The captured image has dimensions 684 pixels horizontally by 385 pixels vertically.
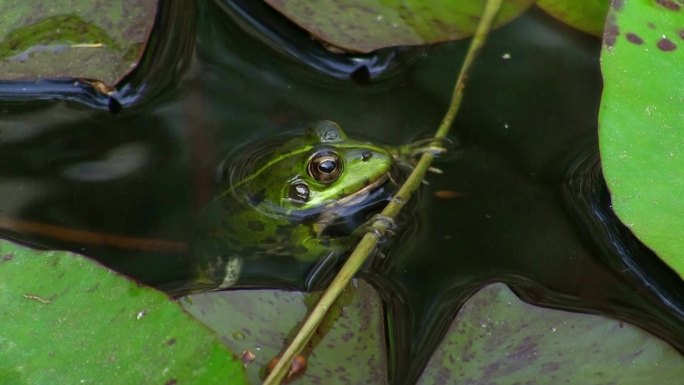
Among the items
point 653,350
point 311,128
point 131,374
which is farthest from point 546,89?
point 131,374

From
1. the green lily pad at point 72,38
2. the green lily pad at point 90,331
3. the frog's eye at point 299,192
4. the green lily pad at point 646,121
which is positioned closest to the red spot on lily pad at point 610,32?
the green lily pad at point 646,121

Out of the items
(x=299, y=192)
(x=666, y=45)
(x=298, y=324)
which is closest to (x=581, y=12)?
(x=666, y=45)

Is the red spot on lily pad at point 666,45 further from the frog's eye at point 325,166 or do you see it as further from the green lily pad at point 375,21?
the frog's eye at point 325,166

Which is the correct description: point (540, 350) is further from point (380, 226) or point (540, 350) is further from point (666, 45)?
point (666, 45)

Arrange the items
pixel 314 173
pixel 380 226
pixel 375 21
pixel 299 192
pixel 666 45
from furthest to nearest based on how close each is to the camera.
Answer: pixel 299 192
pixel 314 173
pixel 375 21
pixel 380 226
pixel 666 45

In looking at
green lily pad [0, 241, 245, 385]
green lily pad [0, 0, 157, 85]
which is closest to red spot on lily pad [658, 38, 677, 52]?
green lily pad [0, 241, 245, 385]

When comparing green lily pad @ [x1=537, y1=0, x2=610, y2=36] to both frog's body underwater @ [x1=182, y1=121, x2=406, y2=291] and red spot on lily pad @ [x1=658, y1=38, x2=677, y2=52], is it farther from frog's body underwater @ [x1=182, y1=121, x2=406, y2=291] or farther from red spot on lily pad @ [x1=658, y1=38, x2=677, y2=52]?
frog's body underwater @ [x1=182, y1=121, x2=406, y2=291]
